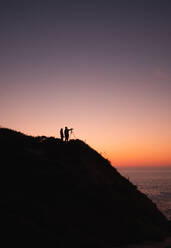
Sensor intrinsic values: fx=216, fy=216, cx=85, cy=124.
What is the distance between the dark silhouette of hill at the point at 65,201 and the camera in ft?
49.1

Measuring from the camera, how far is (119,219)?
1991 cm

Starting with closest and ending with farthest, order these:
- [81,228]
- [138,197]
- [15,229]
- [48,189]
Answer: [15,229]
[81,228]
[48,189]
[138,197]

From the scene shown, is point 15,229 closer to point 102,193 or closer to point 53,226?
point 53,226

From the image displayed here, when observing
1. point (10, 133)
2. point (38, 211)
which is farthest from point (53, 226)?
point (10, 133)

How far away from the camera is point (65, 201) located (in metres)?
18.8

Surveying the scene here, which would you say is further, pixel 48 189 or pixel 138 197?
pixel 138 197

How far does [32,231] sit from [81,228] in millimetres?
4690

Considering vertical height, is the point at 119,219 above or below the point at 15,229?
below

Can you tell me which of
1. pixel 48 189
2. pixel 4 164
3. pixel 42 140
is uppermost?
pixel 42 140

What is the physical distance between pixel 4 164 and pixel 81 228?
945 centimetres

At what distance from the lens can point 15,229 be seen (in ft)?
45.1

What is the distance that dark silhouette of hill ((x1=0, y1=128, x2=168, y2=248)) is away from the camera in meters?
15.0

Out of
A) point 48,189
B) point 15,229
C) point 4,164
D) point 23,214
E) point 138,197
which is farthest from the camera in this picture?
point 138,197

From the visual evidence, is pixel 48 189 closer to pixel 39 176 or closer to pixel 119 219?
pixel 39 176
